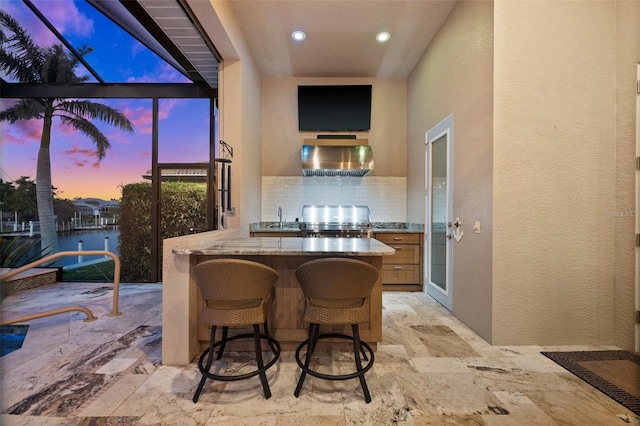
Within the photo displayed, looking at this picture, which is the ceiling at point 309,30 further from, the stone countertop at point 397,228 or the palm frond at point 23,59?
the stone countertop at point 397,228

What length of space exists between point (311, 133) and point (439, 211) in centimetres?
258

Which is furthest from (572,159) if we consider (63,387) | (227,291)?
(63,387)

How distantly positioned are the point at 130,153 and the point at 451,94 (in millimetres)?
5537

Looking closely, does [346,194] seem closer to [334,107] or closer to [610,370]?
[334,107]

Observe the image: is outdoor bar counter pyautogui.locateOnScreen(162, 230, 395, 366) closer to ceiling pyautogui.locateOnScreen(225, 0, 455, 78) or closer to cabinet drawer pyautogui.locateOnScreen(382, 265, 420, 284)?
cabinet drawer pyautogui.locateOnScreen(382, 265, 420, 284)

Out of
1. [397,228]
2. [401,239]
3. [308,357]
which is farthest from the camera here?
[397,228]

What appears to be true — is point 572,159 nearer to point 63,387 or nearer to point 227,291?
point 227,291

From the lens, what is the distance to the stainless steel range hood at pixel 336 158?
3986mm

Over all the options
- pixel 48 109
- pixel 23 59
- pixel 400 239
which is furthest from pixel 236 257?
pixel 23 59

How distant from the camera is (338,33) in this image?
10.9 feet

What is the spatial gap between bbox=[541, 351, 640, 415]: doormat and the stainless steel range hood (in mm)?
3082

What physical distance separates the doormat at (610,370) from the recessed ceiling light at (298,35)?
442cm

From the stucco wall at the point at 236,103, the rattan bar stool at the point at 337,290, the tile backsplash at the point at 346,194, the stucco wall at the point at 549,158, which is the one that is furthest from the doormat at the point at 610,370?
the stucco wall at the point at 236,103

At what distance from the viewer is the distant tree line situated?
3.35m
